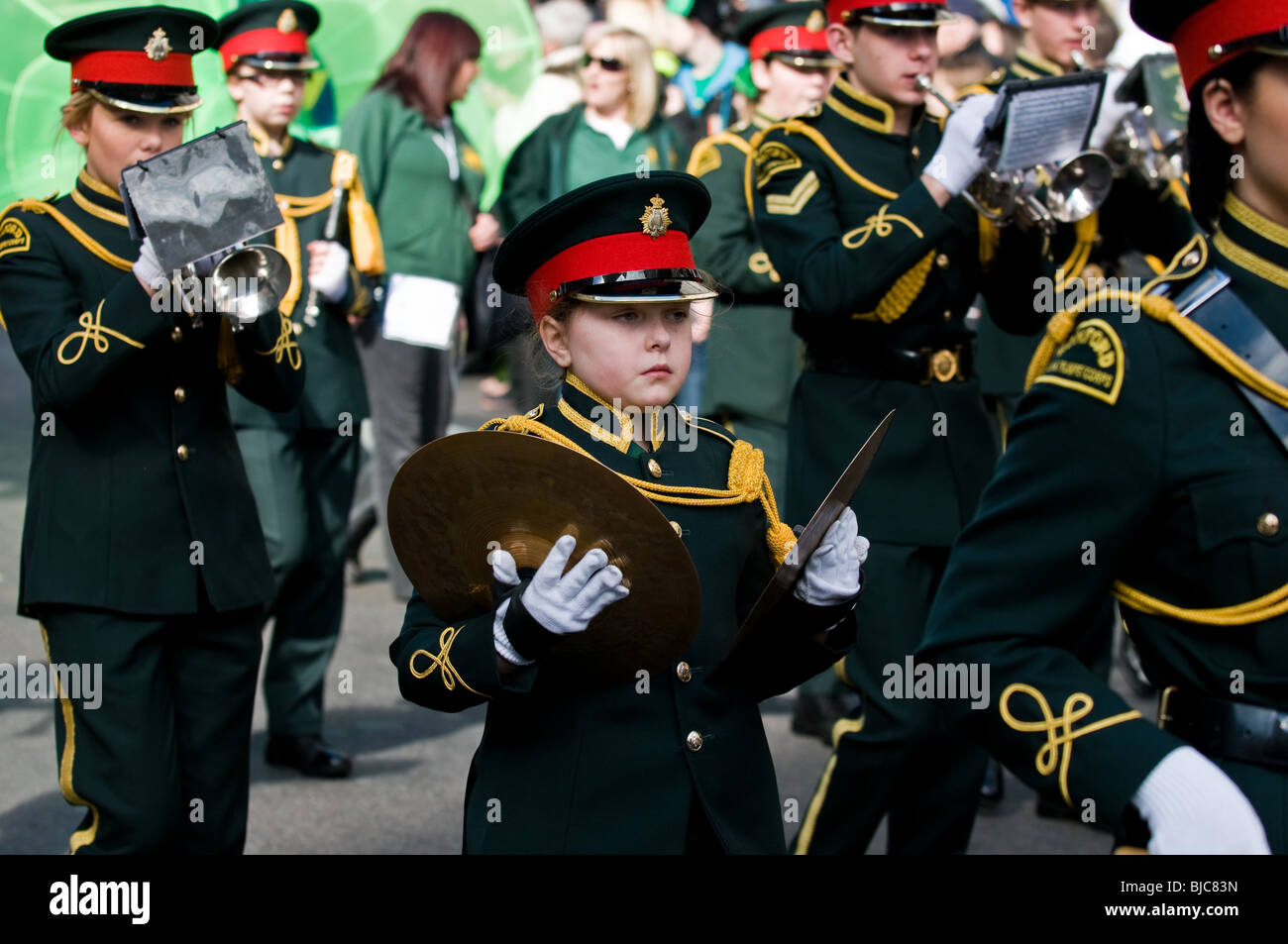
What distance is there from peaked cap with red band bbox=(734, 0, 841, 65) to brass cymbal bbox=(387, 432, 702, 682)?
14.7ft

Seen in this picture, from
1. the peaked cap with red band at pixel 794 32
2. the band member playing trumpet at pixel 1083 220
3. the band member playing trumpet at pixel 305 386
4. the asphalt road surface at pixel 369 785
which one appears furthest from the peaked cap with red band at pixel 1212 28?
the peaked cap with red band at pixel 794 32

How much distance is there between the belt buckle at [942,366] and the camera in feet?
14.8

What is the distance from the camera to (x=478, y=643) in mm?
2656

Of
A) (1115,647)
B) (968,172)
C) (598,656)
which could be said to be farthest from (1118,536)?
(1115,647)

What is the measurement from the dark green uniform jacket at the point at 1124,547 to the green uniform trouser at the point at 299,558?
3.95 m

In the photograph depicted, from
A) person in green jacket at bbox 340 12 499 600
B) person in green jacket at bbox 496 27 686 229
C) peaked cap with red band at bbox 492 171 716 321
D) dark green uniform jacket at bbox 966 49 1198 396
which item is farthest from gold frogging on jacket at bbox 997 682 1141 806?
person in green jacket at bbox 496 27 686 229

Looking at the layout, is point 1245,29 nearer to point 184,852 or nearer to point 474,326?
point 184,852

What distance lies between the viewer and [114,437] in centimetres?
390

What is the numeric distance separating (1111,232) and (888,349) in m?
1.58

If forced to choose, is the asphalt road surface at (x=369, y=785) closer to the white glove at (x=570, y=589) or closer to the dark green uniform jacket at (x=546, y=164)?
the dark green uniform jacket at (x=546, y=164)

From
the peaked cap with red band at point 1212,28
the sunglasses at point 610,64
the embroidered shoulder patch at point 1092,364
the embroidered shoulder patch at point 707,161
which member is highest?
the peaked cap with red band at point 1212,28

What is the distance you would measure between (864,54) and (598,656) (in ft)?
7.85

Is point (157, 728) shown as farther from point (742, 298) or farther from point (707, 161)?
point (707, 161)

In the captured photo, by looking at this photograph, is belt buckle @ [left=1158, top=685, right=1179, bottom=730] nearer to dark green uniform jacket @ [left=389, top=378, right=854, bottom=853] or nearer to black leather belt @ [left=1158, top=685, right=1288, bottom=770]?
black leather belt @ [left=1158, top=685, right=1288, bottom=770]
